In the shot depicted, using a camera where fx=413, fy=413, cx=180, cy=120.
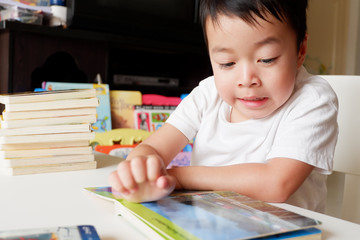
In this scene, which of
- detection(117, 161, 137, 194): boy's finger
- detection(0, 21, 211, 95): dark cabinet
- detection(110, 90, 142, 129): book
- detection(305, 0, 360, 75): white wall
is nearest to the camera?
detection(117, 161, 137, 194): boy's finger

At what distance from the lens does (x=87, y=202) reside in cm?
54

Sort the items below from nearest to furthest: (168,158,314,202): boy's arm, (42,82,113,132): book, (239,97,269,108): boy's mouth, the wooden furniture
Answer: (168,158,314,202): boy's arm < (239,97,269,108): boy's mouth < the wooden furniture < (42,82,113,132): book

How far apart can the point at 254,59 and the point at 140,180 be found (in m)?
0.30

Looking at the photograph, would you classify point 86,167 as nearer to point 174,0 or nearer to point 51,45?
point 51,45

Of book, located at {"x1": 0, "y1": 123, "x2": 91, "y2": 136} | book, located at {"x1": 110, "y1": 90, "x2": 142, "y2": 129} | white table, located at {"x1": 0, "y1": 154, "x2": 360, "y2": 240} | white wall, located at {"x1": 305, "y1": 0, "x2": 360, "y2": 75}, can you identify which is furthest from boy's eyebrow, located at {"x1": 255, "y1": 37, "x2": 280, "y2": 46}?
white wall, located at {"x1": 305, "y1": 0, "x2": 360, "y2": 75}

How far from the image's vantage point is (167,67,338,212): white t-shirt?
68 centimetres

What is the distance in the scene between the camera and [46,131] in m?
0.77

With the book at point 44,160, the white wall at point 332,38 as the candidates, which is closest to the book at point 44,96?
the book at point 44,160

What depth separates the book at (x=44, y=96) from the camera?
0.74 m

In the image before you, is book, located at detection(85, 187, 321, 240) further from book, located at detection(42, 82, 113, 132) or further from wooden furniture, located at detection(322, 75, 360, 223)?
book, located at detection(42, 82, 113, 132)

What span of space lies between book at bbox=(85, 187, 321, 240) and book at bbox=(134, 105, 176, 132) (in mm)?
1796

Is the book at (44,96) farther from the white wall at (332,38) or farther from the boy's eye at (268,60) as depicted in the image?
the white wall at (332,38)

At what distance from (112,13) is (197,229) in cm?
209

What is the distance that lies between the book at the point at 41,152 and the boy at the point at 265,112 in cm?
12
